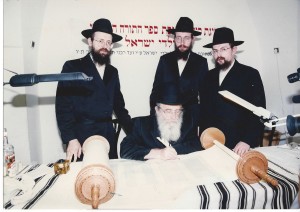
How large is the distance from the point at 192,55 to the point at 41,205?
228 centimetres

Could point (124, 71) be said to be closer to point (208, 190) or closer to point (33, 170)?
point (33, 170)

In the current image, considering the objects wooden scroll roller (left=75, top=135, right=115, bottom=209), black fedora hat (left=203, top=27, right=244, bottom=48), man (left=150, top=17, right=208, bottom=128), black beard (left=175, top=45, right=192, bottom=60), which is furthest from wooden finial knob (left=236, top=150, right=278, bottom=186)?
black beard (left=175, top=45, right=192, bottom=60)

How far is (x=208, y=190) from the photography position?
51.4 inches

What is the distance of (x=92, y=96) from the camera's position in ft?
8.18

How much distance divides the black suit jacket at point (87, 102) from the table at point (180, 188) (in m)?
0.81

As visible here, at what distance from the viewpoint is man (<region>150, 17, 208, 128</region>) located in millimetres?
2752

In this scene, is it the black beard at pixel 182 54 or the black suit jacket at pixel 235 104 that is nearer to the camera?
the black suit jacket at pixel 235 104

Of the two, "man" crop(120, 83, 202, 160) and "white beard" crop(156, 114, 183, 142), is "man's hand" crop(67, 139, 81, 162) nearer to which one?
"man" crop(120, 83, 202, 160)

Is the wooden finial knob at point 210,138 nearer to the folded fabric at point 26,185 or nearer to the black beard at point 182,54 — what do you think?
the folded fabric at point 26,185

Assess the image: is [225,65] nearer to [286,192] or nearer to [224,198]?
[286,192]

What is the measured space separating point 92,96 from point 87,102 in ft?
0.24

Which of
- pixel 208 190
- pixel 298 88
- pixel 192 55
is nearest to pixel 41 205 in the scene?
pixel 208 190

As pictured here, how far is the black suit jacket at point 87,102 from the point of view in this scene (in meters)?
2.38

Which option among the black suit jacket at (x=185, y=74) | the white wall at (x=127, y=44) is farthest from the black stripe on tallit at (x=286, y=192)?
the white wall at (x=127, y=44)
